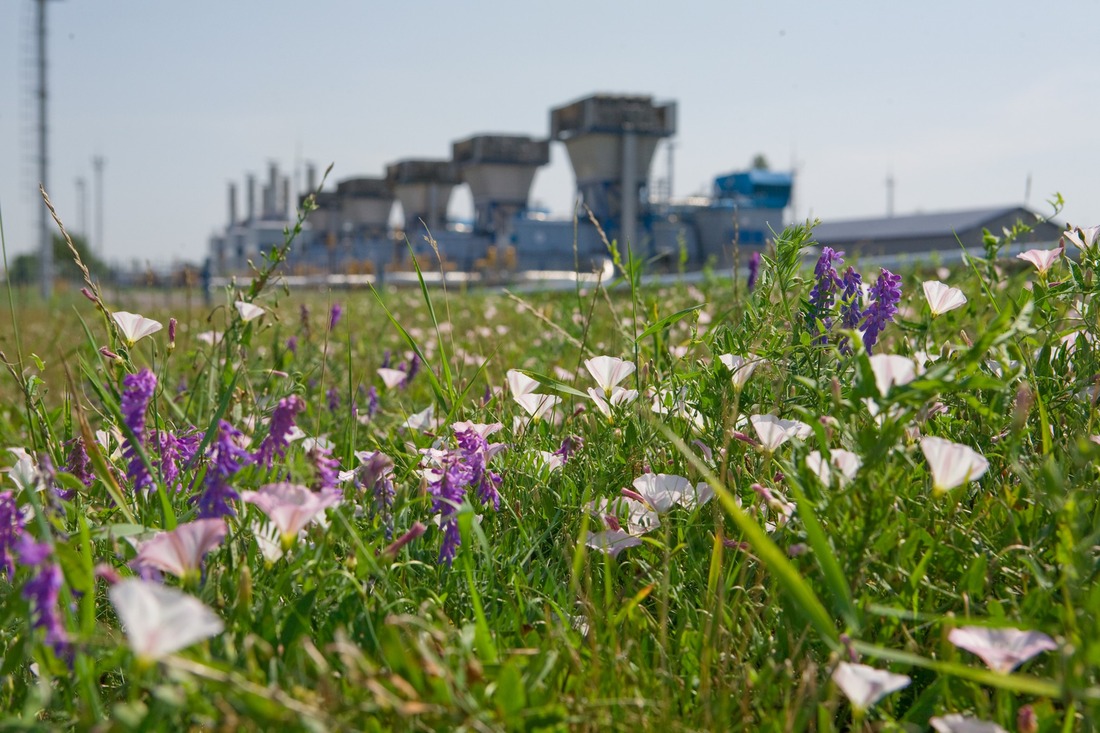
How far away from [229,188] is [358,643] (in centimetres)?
9456

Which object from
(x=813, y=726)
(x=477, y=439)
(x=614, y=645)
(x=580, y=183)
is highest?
(x=580, y=183)

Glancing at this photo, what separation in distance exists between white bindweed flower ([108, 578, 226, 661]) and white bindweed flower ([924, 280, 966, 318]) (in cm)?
145

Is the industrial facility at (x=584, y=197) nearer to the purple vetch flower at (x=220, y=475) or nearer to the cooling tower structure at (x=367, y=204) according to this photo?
the cooling tower structure at (x=367, y=204)

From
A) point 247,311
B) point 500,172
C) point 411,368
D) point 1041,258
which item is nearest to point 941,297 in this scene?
point 1041,258

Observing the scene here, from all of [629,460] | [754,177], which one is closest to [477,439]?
[629,460]

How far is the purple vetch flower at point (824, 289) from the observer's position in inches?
70.4

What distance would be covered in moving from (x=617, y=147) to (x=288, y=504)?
124ft

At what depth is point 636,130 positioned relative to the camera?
1474 inches

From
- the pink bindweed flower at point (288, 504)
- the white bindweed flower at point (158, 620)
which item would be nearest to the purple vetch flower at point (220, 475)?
the pink bindweed flower at point (288, 504)

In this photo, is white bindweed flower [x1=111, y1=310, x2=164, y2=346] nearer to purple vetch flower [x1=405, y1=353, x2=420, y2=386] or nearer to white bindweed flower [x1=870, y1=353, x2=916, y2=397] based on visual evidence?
white bindweed flower [x1=870, y1=353, x2=916, y2=397]

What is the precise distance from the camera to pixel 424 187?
2120 inches

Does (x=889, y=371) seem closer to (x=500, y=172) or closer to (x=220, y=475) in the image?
(x=220, y=475)

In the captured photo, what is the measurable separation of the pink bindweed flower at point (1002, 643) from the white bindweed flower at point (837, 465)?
224mm

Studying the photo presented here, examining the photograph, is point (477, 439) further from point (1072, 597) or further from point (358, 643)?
point (1072, 597)
